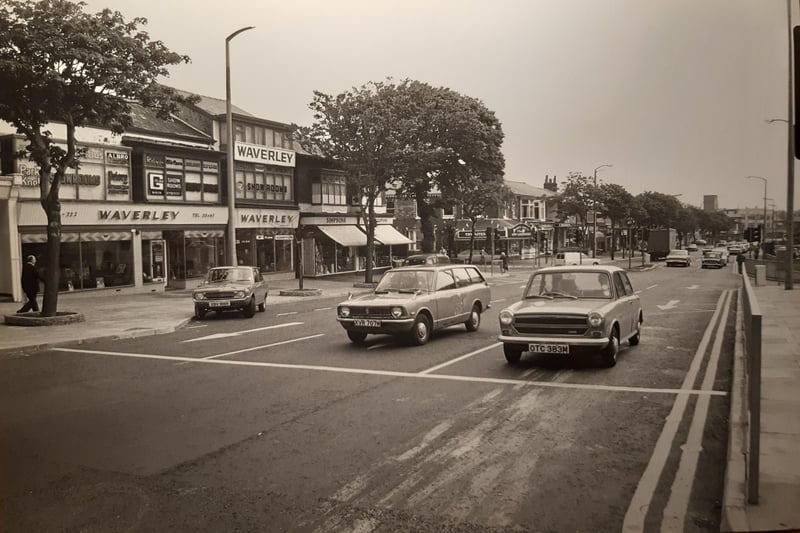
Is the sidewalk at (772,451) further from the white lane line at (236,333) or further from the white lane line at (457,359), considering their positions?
the white lane line at (236,333)

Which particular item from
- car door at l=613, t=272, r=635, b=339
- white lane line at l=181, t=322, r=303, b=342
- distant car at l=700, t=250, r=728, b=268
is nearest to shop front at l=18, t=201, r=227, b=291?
white lane line at l=181, t=322, r=303, b=342

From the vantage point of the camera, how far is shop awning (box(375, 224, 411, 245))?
43219 mm

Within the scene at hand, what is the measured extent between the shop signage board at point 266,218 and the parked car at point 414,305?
68.9ft

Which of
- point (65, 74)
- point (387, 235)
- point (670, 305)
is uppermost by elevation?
point (65, 74)

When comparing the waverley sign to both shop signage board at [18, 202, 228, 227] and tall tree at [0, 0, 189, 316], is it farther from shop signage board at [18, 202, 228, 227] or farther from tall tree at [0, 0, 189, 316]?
tall tree at [0, 0, 189, 316]

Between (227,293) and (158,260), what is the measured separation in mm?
11495

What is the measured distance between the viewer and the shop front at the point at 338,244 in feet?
127

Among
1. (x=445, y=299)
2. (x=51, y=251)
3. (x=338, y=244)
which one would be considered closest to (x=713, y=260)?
(x=338, y=244)

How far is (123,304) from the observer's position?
2317 cm

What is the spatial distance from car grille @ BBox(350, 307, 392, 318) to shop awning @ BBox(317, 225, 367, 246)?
25895 mm

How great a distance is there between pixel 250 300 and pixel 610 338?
12120mm

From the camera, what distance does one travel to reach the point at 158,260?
95.6 feet

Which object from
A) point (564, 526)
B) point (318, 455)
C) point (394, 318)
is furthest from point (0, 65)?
point (564, 526)

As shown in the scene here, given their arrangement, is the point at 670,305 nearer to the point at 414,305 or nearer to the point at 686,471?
the point at 414,305
